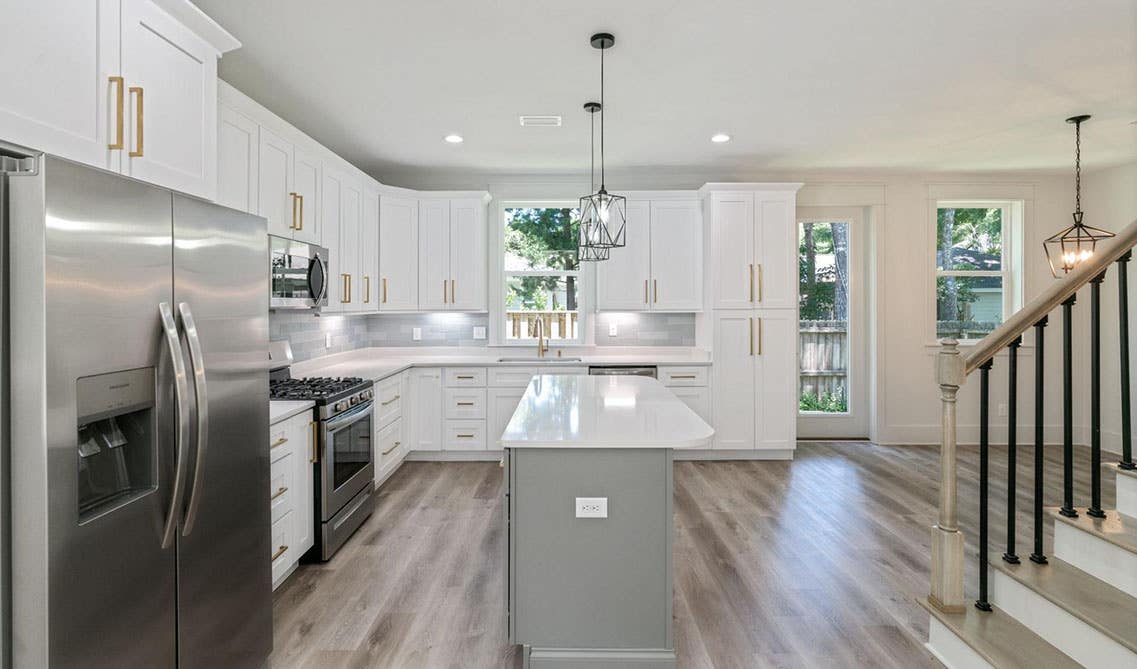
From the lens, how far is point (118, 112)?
5.18ft

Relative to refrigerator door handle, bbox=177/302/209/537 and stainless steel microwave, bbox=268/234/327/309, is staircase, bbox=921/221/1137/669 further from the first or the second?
stainless steel microwave, bbox=268/234/327/309

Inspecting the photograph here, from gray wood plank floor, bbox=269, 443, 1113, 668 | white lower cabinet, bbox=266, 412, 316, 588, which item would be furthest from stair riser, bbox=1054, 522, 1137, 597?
white lower cabinet, bbox=266, 412, 316, 588

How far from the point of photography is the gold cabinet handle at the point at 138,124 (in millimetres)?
1636

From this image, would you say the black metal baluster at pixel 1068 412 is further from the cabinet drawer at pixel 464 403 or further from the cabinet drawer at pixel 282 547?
the cabinet drawer at pixel 464 403

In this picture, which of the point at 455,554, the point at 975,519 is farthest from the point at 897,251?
the point at 455,554

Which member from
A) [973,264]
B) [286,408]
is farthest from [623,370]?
[973,264]

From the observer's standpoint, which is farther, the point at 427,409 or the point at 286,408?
the point at 427,409

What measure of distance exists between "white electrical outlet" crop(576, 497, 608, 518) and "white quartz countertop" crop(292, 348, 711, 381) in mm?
2212

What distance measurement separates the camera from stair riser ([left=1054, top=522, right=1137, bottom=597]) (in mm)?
1887

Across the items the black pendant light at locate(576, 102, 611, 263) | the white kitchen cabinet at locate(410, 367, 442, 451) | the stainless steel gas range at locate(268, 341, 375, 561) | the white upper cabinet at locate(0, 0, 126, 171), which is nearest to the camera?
the white upper cabinet at locate(0, 0, 126, 171)

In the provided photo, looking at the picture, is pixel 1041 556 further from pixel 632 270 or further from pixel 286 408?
pixel 632 270

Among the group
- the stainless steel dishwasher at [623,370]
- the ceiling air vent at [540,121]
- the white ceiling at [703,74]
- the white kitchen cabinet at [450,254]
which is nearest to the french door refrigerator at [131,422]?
the white ceiling at [703,74]

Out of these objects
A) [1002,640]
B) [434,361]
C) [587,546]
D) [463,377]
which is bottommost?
[1002,640]

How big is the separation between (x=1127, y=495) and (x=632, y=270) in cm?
359
